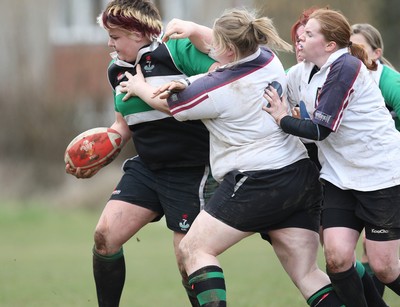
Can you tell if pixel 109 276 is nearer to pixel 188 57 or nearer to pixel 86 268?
pixel 188 57

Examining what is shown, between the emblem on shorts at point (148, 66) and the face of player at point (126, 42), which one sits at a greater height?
the face of player at point (126, 42)

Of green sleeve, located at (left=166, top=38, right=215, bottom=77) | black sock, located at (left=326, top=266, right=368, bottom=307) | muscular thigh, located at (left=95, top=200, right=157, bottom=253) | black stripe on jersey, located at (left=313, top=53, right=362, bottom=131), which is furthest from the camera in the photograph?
muscular thigh, located at (left=95, top=200, right=157, bottom=253)

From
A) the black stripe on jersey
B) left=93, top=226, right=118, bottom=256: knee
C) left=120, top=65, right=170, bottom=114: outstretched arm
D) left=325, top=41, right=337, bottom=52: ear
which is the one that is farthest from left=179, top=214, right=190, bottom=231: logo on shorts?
left=325, top=41, right=337, bottom=52: ear

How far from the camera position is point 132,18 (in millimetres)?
5406

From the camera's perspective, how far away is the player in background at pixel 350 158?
495 cm

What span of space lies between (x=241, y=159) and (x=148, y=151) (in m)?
0.92

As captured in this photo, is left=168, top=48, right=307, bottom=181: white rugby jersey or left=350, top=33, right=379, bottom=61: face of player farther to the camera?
left=350, top=33, right=379, bottom=61: face of player

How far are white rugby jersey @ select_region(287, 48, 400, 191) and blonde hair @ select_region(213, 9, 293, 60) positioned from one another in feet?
0.96

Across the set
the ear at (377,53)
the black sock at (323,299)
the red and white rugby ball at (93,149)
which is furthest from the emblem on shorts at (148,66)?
the black sock at (323,299)

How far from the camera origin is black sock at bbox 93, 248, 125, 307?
5.74m

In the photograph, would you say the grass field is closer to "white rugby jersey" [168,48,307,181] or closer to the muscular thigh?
the muscular thigh

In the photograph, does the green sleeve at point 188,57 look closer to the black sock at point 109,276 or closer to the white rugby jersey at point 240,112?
the white rugby jersey at point 240,112

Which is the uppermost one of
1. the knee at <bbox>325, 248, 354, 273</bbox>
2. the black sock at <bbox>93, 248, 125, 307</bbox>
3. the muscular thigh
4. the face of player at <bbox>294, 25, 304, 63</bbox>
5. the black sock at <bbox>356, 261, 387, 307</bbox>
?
the face of player at <bbox>294, 25, 304, 63</bbox>

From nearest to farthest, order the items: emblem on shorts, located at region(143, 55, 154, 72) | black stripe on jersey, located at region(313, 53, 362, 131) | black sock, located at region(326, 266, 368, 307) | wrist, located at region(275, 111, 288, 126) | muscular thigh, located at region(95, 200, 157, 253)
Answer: black stripe on jersey, located at region(313, 53, 362, 131) → wrist, located at region(275, 111, 288, 126) → black sock, located at region(326, 266, 368, 307) → emblem on shorts, located at region(143, 55, 154, 72) → muscular thigh, located at region(95, 200, 157, 253)
